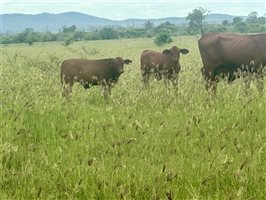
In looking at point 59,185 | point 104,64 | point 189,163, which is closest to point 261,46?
point 104,64

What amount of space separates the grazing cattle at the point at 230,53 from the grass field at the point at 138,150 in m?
3.27

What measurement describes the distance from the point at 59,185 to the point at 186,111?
299cm

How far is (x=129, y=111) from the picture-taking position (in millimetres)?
6227

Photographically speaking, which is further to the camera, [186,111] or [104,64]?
[104,64]

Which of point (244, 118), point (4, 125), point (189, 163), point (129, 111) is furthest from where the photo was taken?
point (129, 111)

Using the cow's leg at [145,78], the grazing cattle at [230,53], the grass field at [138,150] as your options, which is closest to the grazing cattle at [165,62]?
the cow's leg at [145,78]

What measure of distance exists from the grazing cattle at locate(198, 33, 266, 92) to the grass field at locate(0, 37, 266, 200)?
3267mm

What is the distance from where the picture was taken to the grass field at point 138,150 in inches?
126

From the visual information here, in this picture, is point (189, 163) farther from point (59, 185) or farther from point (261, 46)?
point (261, 46)

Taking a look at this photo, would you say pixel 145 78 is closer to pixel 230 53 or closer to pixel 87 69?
pixel 87 69

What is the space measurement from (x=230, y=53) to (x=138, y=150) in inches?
279

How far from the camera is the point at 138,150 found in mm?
4391

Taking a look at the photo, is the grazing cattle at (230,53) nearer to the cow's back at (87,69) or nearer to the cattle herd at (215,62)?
the cattle herd at (215,62)

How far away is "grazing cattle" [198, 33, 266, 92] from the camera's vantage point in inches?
416
